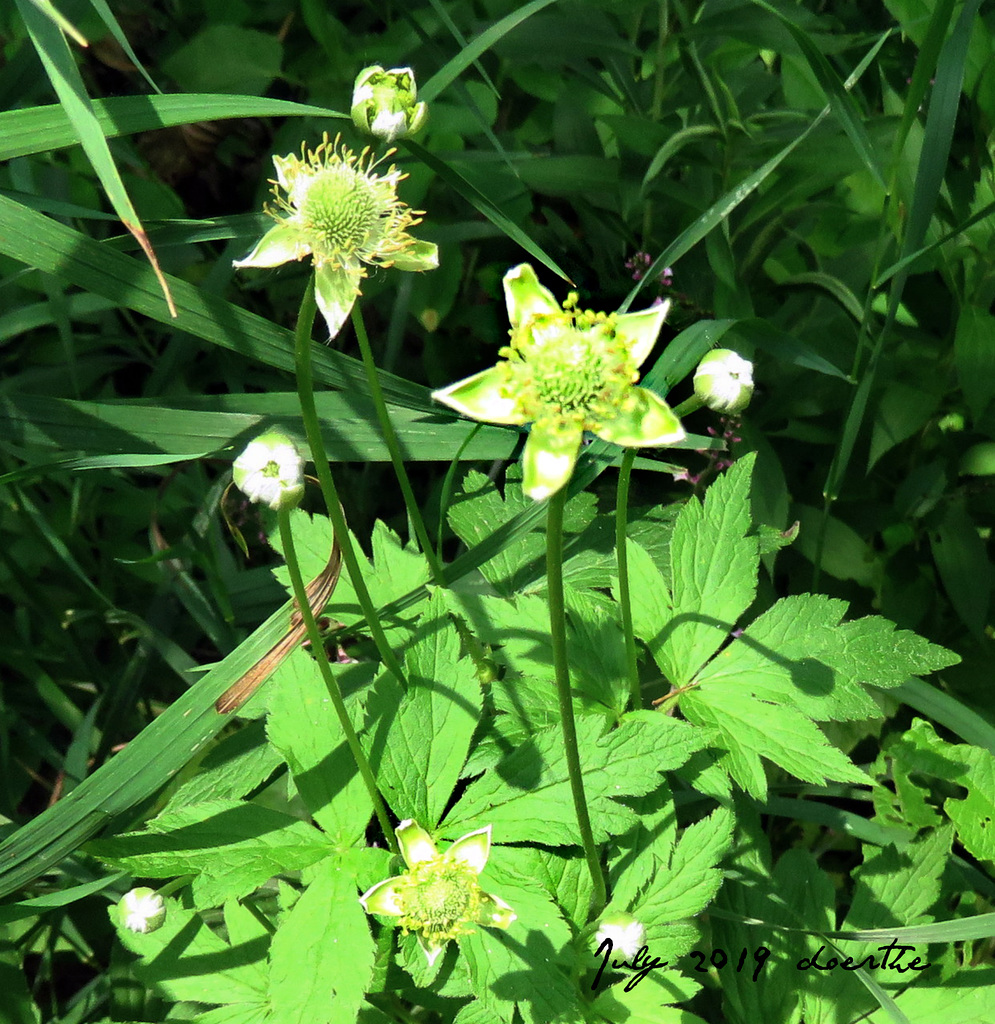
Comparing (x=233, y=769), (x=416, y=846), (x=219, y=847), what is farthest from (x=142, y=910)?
(x=416, y=846)

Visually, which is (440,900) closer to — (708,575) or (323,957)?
(323,957)

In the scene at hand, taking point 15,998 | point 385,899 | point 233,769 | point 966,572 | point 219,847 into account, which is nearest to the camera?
point 385,899

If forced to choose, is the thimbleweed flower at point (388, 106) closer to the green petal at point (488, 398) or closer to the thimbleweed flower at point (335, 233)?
the thimbleweed flower at point (335, 233)

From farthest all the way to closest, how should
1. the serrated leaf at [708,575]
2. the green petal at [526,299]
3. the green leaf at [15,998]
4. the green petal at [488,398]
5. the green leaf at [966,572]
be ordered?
1. the green leaf at [966,572]
2. the green leaf at [15,998]
3. the serrated leaf at [708,575]
4. the green petal at [526,299]
5. the green petal at [488,398]

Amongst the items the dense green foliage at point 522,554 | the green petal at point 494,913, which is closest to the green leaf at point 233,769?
the dense green foliage at point 522,554

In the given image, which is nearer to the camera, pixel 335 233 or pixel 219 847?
pixel 335 233

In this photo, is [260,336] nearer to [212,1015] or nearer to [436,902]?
[436,902]
